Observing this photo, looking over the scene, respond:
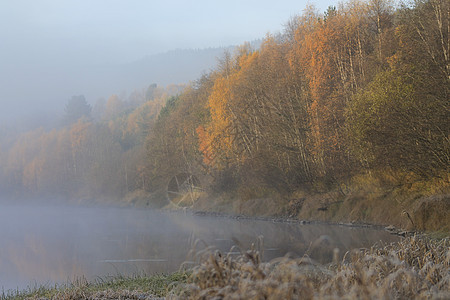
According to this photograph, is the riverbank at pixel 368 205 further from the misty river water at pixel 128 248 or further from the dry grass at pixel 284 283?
the dry grass at pixel 284 283

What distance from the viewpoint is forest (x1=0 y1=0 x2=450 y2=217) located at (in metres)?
21.3

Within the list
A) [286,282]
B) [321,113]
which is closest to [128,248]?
[321,113]

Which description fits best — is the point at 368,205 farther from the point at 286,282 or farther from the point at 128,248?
the point at 286,282

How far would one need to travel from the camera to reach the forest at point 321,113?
21328 mm

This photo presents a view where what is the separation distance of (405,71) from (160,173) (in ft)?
143

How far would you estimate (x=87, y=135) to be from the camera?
104m

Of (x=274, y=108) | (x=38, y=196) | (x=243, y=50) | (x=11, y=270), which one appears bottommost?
(x=38, y=196)

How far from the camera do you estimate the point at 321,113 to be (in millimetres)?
31766

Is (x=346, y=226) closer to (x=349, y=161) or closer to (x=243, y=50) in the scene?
(x=349, y=161)

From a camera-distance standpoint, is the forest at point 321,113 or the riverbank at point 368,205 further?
the forest at point 321,113

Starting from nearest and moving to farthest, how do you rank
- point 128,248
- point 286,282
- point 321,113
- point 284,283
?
point 284,283, point 286,282, point 128,248, point 321,113

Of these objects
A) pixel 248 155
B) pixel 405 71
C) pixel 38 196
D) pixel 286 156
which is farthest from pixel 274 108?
pixel 38 196

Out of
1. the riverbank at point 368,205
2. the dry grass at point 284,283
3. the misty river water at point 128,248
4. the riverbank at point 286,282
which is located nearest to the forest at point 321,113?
the riverbank at point 368,205

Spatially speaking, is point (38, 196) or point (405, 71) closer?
point (405, 71)
